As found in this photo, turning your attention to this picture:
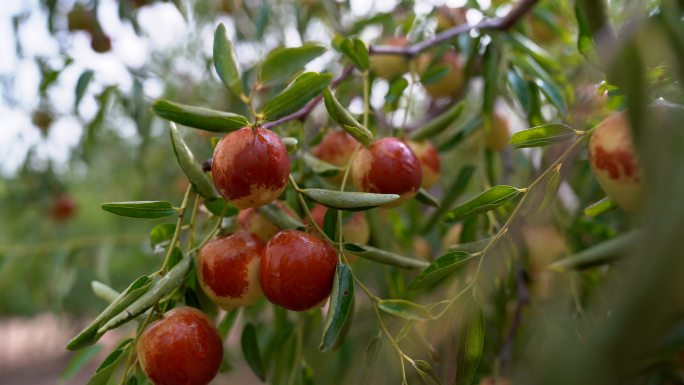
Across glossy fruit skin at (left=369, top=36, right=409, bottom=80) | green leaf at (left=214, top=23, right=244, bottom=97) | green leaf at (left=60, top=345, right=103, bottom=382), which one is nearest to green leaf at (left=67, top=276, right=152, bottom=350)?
green leaf at (left=214, top=23, right=244, bottom=97)

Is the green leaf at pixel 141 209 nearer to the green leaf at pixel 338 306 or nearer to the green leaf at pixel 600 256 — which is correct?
the green leaf at pixel 338 306

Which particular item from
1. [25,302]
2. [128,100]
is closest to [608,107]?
[128,100]

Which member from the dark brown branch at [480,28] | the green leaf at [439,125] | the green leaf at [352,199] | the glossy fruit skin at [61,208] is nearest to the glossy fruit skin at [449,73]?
the dark brown branch at [480,28]

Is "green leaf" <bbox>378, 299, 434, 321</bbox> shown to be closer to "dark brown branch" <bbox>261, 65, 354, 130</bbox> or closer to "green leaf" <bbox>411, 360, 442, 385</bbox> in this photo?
"green leaf" <bbox>411, 360, 442, 385</bbox>

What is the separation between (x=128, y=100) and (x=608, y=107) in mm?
1212

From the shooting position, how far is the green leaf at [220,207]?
0.72 m

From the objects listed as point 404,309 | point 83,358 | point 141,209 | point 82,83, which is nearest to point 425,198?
point 404,309

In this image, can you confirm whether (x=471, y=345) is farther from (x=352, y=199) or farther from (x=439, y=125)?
(x=439, y=125)

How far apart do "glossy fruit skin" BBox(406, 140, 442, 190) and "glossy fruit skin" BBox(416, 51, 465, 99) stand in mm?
349

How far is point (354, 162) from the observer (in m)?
0.76

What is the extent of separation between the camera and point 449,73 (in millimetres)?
1253

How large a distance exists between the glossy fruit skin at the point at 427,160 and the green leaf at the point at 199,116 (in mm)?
359

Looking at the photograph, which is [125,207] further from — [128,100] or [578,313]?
[128,100]

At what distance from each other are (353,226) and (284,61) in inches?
10.8
